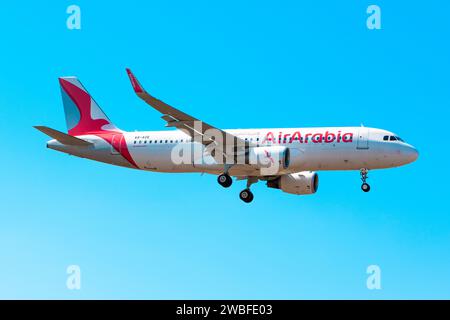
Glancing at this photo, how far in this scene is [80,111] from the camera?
2616 inches

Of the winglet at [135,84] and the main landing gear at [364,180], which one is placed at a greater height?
the winglet at [135,84]

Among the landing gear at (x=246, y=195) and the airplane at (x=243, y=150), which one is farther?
the landing gear at (x=246, y=195)

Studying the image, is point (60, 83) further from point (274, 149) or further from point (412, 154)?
point (412, 154)

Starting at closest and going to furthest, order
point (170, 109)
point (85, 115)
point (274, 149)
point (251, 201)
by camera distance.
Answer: point (170, 109)
point (274, 149)
point (251, 201)
point (85, 115)

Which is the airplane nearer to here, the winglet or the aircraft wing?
the aircraft wing

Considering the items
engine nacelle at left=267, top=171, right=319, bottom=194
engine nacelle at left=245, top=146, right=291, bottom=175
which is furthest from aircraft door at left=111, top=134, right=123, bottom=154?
engine nacelle at left=267, top=171, right=319, bottom=194

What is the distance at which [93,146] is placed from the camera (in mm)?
63062

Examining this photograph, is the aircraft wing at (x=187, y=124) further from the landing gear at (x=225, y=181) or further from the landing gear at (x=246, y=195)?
the landing gear at (x=246, y=195)

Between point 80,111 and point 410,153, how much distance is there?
2430cm

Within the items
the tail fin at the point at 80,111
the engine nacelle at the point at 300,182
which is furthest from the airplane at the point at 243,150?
the tail fin at the point at 80,111

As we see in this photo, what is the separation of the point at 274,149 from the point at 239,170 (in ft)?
11.2

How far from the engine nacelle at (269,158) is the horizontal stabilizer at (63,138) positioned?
12.3m

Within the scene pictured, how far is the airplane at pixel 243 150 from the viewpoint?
56.8m

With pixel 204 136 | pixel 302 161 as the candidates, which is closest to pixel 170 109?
pixel 204 136
